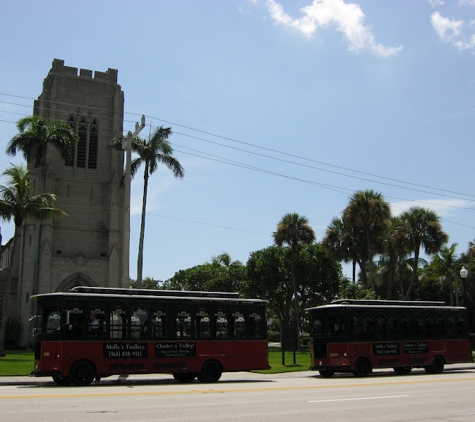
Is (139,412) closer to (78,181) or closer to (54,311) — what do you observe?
(54,311)

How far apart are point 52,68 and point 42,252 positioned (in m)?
18.3

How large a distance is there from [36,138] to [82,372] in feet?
95.5

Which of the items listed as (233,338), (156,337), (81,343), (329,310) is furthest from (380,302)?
(81,343)

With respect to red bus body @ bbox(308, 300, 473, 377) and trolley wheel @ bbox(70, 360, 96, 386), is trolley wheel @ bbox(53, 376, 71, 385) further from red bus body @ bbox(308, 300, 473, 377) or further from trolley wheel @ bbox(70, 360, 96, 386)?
red bus body @ bbox(308, 300, 473, 377)

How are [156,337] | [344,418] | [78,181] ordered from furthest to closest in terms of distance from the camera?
[78,181] → [156,337] → [344,418]

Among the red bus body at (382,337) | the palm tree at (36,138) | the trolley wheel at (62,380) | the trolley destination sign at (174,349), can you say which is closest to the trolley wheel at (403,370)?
the red bus body at (382,337)

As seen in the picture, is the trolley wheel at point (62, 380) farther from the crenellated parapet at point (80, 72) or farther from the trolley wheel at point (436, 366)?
the crenellated parapet at point (80, 72)

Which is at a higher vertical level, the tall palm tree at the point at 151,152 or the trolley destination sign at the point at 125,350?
the tall palm tree at the point at 151,152

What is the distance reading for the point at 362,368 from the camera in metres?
23.0

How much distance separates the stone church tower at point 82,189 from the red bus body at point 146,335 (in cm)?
3505

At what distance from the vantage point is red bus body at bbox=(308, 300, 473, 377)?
22984 mm

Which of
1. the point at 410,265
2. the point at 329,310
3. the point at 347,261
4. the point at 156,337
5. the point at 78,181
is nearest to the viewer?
the point at 156,337

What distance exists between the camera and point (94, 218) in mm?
58219

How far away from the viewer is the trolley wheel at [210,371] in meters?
20.3
